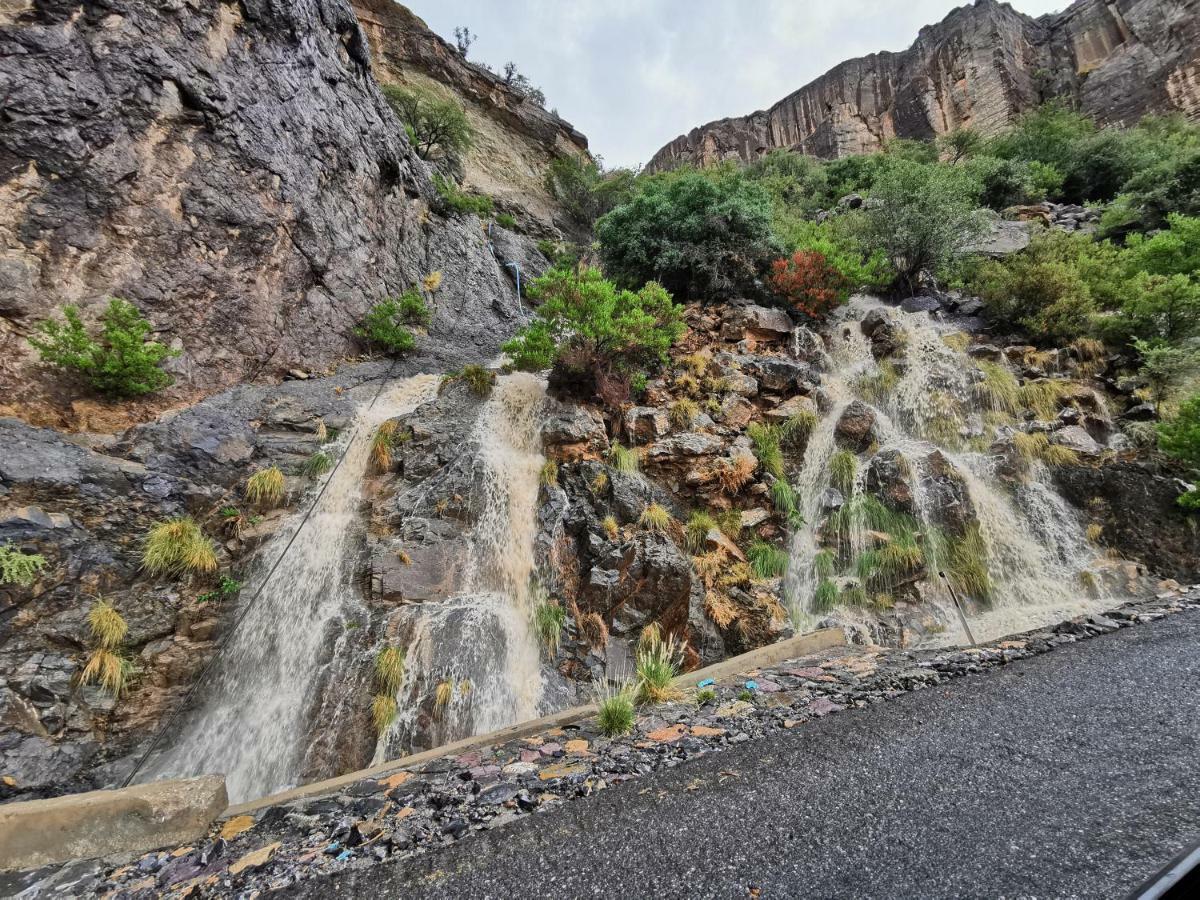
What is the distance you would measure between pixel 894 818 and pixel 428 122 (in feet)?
76.7

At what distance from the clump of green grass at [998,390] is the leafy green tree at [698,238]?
519cm

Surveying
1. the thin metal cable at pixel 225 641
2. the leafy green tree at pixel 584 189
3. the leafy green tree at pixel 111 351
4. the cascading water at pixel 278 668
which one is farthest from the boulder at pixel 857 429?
the leafy green tree at pixel 584 189

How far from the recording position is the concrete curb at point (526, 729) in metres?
3.53

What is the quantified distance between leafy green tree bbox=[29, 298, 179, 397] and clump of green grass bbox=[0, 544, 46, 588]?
275cm

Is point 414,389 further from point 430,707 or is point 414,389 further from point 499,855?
point 499,855

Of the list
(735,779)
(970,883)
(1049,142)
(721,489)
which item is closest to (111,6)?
(721,489)

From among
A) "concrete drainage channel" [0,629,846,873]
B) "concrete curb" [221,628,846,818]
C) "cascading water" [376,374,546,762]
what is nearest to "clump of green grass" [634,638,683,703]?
"concrete curb" [221,628,846,818]

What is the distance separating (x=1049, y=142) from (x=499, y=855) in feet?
86.7

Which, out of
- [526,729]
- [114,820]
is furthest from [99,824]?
[526,729]

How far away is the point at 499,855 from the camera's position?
2.30 m

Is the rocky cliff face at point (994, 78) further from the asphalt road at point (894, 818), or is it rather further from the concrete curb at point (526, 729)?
the asphalt road at point (894, 818)

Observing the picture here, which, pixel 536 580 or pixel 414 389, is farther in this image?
pixel 414 389

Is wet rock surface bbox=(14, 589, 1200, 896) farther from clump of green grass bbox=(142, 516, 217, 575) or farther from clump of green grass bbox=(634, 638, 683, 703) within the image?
clump of green grass bbox=(142, 516, 217, 575)

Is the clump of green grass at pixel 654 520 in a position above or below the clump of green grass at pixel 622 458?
below
